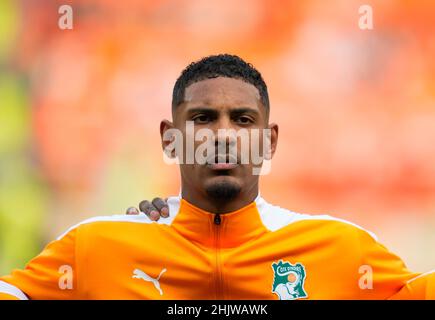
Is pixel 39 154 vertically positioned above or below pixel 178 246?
above

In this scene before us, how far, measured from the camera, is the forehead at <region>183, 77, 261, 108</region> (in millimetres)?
2965

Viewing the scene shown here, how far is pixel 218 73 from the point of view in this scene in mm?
3066

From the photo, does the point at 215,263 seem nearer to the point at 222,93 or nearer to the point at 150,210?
the point at 150,210

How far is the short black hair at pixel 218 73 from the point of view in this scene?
121 inches

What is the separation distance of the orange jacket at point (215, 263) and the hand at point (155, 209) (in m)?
0.08

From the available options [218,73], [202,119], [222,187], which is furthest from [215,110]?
[222,187]

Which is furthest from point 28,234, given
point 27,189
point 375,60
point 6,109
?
point 375,60

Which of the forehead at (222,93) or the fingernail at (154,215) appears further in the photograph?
the fingernail at (154,215)

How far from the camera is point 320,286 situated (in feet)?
9.70

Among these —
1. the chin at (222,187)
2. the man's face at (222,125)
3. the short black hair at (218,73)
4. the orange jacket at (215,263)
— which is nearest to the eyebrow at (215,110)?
the man's face at (222,125)

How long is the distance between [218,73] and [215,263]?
0.80m

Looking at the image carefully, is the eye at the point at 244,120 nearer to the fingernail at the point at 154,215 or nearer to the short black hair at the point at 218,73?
the short black hair at the point at 218,73
